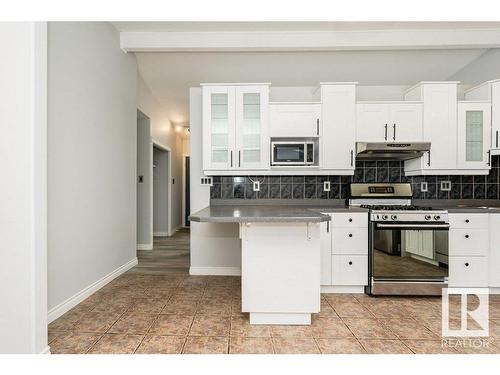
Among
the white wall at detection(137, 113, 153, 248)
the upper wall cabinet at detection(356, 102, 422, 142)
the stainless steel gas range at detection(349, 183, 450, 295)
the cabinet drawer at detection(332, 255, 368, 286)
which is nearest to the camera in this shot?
the stainless steel gas range at detection(349, 183, 450, 295)

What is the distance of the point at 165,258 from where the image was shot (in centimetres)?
441

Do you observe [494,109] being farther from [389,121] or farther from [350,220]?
[350,220]

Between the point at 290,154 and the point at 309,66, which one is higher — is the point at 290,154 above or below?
below

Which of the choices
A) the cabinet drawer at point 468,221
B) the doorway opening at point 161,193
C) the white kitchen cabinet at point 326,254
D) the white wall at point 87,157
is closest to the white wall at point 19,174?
the white wall at point 87,157

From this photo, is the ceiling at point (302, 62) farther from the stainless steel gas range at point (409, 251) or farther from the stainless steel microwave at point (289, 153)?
the stainless steel gas range at point (409, 251)

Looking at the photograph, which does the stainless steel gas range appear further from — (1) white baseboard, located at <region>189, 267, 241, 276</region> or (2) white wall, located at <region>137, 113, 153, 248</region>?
(2) white wall, located at <region>137, 113, 153, 248</region>

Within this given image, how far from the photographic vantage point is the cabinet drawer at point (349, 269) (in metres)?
2.92

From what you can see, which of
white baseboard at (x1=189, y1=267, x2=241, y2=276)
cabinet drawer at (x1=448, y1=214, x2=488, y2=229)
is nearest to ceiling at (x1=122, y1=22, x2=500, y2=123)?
cabinet drawer at (x1=448, y1=214, x2=488, y2=229)

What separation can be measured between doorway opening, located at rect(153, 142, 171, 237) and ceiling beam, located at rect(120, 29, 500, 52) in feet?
9.78

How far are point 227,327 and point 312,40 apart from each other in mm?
3243

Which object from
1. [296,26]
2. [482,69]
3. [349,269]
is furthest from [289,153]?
[482,69]

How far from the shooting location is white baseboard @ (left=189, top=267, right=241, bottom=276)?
3.54 m

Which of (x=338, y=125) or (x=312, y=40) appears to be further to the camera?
(x=312, y=40)

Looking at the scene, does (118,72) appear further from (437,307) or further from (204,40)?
(437,307)
